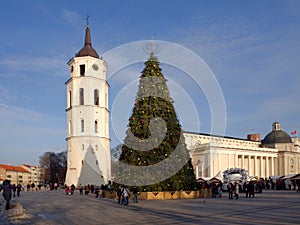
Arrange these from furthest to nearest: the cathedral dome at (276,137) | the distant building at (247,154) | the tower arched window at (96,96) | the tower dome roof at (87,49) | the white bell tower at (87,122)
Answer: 1. the cathedral dome at (276,137)
2. the distant building at (247,154)
3. the tower dome roof at (87,49)
4. the tower arched window at (96,96)
5. the white bell tower at (87,122)

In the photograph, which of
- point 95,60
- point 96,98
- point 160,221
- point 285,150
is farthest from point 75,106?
point 285,150

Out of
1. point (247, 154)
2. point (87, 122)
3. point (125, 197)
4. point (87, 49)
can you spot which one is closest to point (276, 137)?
point (247, 154)

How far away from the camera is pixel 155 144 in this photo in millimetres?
32906

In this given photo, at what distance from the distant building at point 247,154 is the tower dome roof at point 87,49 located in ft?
117

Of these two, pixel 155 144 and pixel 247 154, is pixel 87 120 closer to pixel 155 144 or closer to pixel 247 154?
pixel 155 144

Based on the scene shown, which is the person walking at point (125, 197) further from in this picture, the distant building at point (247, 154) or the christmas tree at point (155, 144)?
the distant building at point (247, 154)

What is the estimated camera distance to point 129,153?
33.5m

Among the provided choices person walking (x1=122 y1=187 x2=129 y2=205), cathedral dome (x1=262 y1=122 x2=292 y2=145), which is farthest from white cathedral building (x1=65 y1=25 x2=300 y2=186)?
cathedral dome (x1=262 y1=122 x2=292 y2=145)

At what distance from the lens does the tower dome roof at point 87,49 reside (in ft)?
264

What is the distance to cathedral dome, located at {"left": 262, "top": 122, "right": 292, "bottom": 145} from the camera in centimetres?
13088

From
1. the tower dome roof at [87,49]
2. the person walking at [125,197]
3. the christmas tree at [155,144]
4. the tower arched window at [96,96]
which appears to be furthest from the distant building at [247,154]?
the person walking at [125,197]

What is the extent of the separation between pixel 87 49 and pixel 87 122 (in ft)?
52.8

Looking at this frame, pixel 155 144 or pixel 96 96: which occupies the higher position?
pixel 96 96

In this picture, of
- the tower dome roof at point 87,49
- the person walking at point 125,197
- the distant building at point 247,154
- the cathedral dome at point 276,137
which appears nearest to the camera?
the person walking at point 125,197
